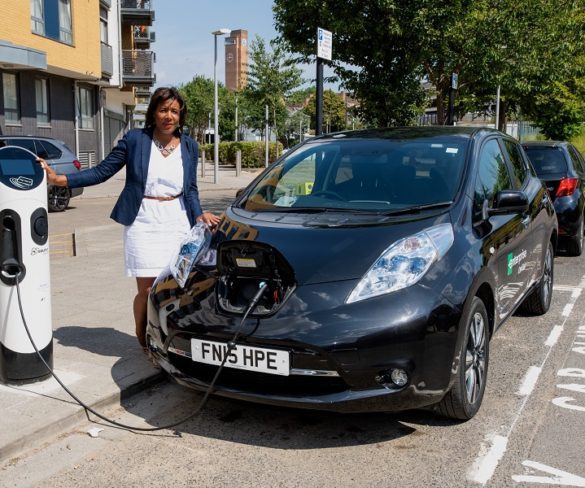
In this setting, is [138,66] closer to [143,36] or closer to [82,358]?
[143,36]

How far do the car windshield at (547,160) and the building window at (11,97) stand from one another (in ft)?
61.3

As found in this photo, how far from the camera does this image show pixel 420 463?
332 cm

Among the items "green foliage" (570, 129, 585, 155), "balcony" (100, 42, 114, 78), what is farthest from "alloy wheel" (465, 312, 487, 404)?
"green foliage" (570, 129, 585, 155)

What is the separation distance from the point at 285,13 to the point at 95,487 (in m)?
11.2

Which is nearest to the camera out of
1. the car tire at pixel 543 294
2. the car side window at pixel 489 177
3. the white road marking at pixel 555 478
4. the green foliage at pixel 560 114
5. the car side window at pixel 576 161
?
the white road marking at pixel 555 478

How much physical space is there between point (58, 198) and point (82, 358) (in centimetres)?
1122

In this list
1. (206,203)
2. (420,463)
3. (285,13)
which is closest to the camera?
(420,463)

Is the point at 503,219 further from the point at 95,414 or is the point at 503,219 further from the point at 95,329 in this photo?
the point at 95,329

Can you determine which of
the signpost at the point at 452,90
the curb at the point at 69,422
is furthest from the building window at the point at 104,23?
the curb at the point at 69,422

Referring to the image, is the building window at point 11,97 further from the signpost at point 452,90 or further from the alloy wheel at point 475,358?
the alloy wheel at point 475,358

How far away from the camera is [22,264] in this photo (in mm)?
3982

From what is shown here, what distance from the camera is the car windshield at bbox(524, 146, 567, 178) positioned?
371 inches

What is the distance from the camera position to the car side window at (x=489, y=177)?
165 inches

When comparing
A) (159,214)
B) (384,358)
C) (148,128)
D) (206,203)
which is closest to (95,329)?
(159,214)
